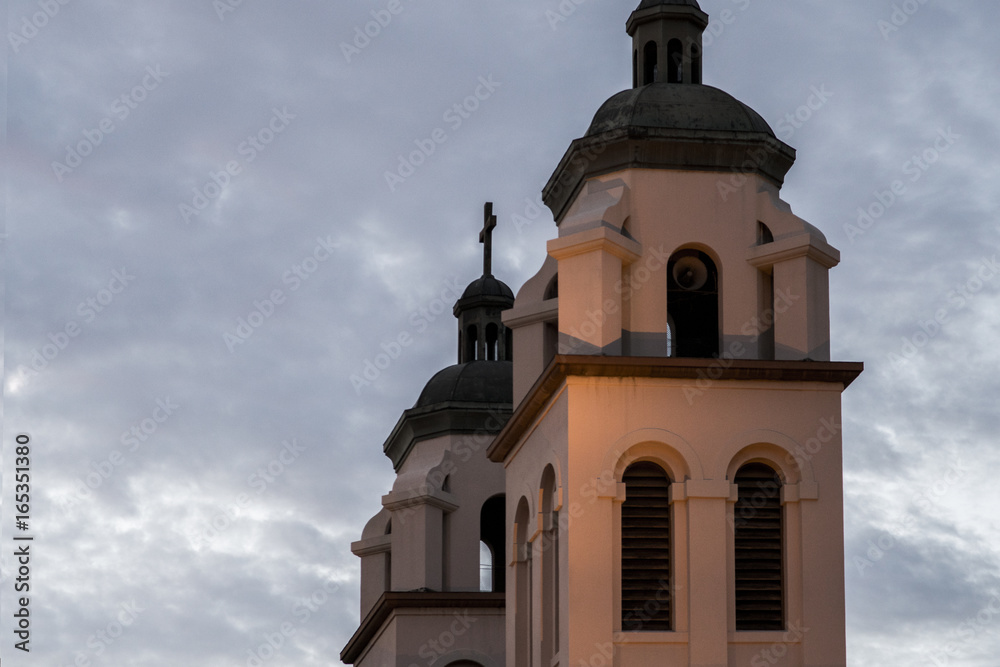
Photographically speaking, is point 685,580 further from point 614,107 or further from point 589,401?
point 614,107

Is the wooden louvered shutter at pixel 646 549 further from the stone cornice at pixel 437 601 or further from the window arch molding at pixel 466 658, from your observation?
the window arch molding at pixel 466 658

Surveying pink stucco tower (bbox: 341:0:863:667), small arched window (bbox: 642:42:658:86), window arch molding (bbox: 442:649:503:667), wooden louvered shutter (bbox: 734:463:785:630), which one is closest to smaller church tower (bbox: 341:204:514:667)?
window arch molding (bbox: 442:649:503:667)

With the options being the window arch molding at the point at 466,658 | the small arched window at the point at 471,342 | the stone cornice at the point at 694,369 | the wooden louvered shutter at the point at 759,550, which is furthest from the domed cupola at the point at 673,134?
the small arched window at the point at 471,342

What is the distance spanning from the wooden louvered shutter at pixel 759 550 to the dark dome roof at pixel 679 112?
560cm

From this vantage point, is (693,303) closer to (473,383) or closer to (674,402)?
(674,402)

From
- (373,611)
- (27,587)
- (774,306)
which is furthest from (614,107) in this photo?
(373,611)

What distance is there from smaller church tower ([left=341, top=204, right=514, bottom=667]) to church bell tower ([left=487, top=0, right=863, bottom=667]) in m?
10.4

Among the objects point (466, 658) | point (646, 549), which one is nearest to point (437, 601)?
point (466, 658)

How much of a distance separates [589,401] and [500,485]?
15.0 meters

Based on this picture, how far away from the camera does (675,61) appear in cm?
3697

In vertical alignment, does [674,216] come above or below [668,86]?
below

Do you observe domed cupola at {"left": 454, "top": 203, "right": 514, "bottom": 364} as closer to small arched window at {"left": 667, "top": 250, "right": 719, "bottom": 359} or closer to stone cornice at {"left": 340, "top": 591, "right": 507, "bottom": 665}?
stone cornice at {"left": 340, "top": 591, "right": 507, "bottom": 665}

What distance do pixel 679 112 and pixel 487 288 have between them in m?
15.9

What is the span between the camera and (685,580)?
107ft
